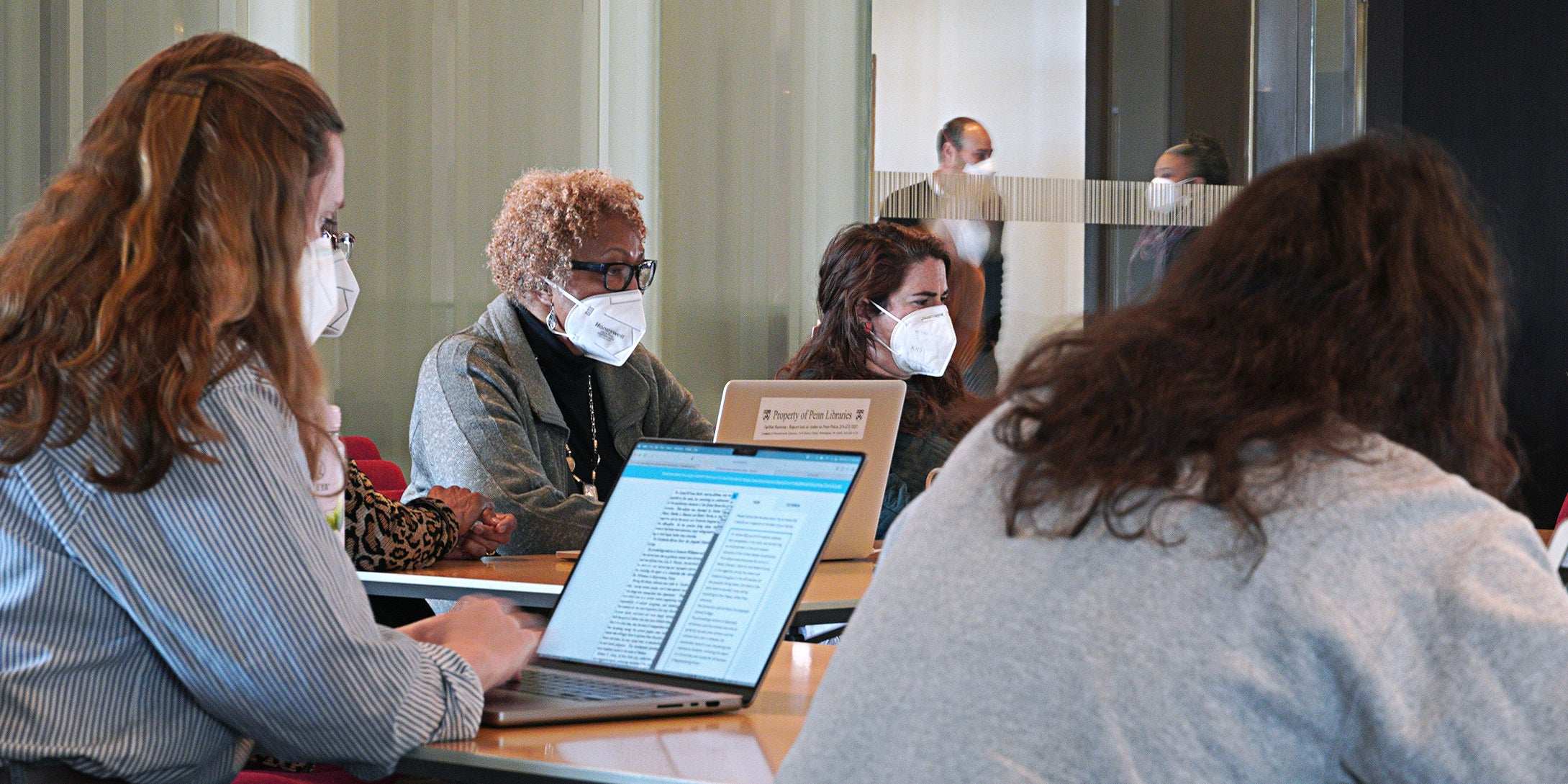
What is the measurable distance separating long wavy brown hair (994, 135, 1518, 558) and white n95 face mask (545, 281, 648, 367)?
7.06 feet

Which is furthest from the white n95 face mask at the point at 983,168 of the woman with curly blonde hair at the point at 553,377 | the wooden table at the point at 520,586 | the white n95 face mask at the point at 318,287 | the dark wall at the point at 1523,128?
the white n95 face mask at the point at 318,287

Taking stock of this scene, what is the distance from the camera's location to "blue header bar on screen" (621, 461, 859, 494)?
151 cm

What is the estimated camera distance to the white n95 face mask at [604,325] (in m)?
3.07

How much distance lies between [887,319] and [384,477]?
4.13ft

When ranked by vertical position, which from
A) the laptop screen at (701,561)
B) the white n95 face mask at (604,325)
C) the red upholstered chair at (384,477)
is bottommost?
the red upholstered chair at (384,477)

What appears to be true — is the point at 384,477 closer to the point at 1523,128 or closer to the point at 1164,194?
the point at 1164,194

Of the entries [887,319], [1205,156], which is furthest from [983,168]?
[887,319]

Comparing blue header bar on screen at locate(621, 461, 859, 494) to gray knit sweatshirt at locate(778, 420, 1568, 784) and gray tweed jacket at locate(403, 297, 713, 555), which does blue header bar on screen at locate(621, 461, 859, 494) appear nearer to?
gray knit sweatshirt at locate(778, 420, 1568, 784)

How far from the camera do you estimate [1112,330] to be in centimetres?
96

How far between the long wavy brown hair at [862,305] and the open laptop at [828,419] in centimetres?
69

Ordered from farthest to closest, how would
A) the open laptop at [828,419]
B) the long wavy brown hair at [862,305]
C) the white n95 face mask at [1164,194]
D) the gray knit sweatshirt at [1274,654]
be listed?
the white n95 face mask at [1164,194], the long wavy brown hair at [862,305], the open laptop at [828,419], the gray knit sweatshirt at [1274,654]

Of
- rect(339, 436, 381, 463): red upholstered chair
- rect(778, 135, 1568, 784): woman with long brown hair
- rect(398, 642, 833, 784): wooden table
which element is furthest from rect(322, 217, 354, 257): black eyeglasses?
rect(778, 135, 1568, 784): woman with long brown hair

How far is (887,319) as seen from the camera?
3584 millimetres

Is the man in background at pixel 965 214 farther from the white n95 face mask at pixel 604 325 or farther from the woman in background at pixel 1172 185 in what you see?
the white n95 face mask at pixel 604 325
